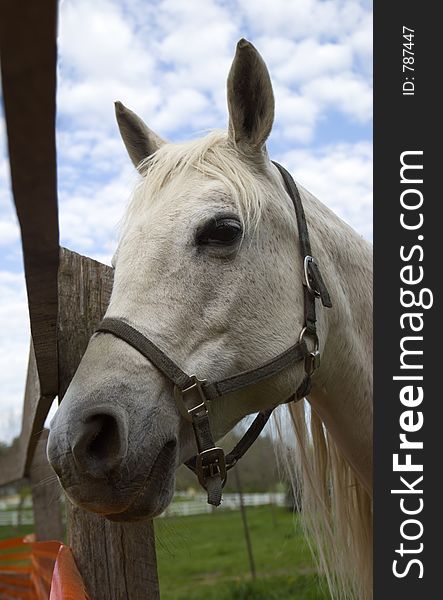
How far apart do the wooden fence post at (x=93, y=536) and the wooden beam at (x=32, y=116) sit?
628 millimetres

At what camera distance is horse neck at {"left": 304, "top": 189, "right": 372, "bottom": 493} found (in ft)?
7.75

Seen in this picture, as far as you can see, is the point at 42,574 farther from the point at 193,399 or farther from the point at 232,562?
the point at 232,562

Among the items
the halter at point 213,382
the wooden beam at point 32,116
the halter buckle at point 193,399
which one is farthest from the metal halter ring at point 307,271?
the wooden beam at point 32,116

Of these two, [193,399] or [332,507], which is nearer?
[193,399]

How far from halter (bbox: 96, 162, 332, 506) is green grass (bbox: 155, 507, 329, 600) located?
1.01 feet

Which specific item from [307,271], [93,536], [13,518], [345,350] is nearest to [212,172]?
[307,271]

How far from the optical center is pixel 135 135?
8.76 feet

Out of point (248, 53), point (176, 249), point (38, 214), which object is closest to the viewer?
point (38, 214)

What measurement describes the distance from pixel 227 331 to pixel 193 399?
264 millimetres

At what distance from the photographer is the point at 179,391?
1.77 m

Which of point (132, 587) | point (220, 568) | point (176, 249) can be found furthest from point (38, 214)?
point (220, 568)

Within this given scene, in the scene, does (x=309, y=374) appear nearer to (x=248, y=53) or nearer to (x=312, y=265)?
(x=312, y=265)

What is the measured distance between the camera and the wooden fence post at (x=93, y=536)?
72.6 inches

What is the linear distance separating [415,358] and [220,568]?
985 centimetres
